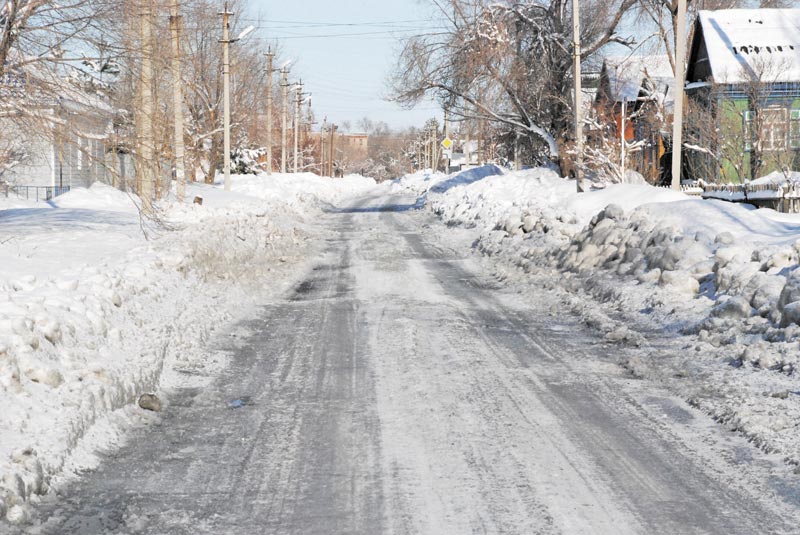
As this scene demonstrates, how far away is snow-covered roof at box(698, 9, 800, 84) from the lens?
34.8 m

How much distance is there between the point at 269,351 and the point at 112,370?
2500 millimetres

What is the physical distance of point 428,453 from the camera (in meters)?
5.94

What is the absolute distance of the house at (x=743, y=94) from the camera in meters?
31.5

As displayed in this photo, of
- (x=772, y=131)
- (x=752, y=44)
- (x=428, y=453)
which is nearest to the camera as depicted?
(x=428, y=453)

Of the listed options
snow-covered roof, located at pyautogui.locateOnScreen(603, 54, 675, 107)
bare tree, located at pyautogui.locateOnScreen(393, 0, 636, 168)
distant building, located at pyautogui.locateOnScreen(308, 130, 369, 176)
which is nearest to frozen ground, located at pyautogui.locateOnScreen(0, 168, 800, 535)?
bare tree, located at pyautogui.locateOnScreen(393, 0, 636, 168)

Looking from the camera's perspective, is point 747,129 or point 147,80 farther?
point 747,129

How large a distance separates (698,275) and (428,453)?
7195 mm

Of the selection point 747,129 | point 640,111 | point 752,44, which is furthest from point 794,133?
point 640,111

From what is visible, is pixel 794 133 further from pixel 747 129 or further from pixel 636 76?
pixel 636 76

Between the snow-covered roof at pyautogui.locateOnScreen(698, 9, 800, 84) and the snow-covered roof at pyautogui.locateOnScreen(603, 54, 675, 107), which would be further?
the snow-covered roof at pyautogui.locateOnScreen(603, 54, 675, 107)

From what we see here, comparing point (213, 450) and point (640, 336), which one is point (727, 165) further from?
point (213, 450)

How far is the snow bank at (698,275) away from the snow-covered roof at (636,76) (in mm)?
19442

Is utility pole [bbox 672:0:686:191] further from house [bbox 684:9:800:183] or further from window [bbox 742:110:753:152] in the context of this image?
window [bbox 742:110:753:152]

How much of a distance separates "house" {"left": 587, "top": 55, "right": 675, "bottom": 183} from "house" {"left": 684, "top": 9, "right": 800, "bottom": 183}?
1262 mm
